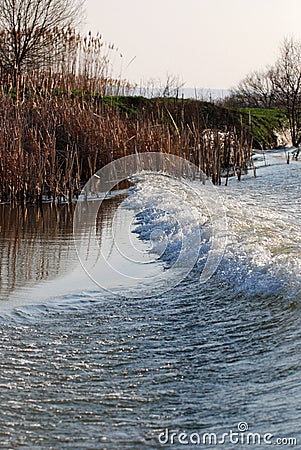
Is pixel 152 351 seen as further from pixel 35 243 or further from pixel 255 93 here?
pixel 255 93

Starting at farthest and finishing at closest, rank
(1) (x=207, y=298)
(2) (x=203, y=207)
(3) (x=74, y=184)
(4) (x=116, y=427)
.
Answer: (3) (x=74, y=184) → (2) (x=203, y=207) → (1) (x=207, y=298) → (4) (x=116, y=427)

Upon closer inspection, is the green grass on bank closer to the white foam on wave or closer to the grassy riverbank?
the grassy riverbank

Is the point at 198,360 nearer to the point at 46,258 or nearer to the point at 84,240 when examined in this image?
the point at 46,258

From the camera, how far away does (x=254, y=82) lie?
4666cm

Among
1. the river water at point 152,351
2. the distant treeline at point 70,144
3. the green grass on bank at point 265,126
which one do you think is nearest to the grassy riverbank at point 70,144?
the distant treeline at point 70,144

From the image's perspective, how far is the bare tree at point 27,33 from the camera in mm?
20688

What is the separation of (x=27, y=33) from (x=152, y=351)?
18901 mm

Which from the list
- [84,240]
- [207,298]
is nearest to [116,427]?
[207,298]

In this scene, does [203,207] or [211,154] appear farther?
[211,154]

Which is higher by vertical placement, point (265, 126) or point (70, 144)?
point (265, 126)

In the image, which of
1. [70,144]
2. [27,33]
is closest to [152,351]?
[70,144]

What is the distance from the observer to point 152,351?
394 cm

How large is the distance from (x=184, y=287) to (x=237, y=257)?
0.76 metres

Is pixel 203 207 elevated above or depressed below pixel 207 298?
above
